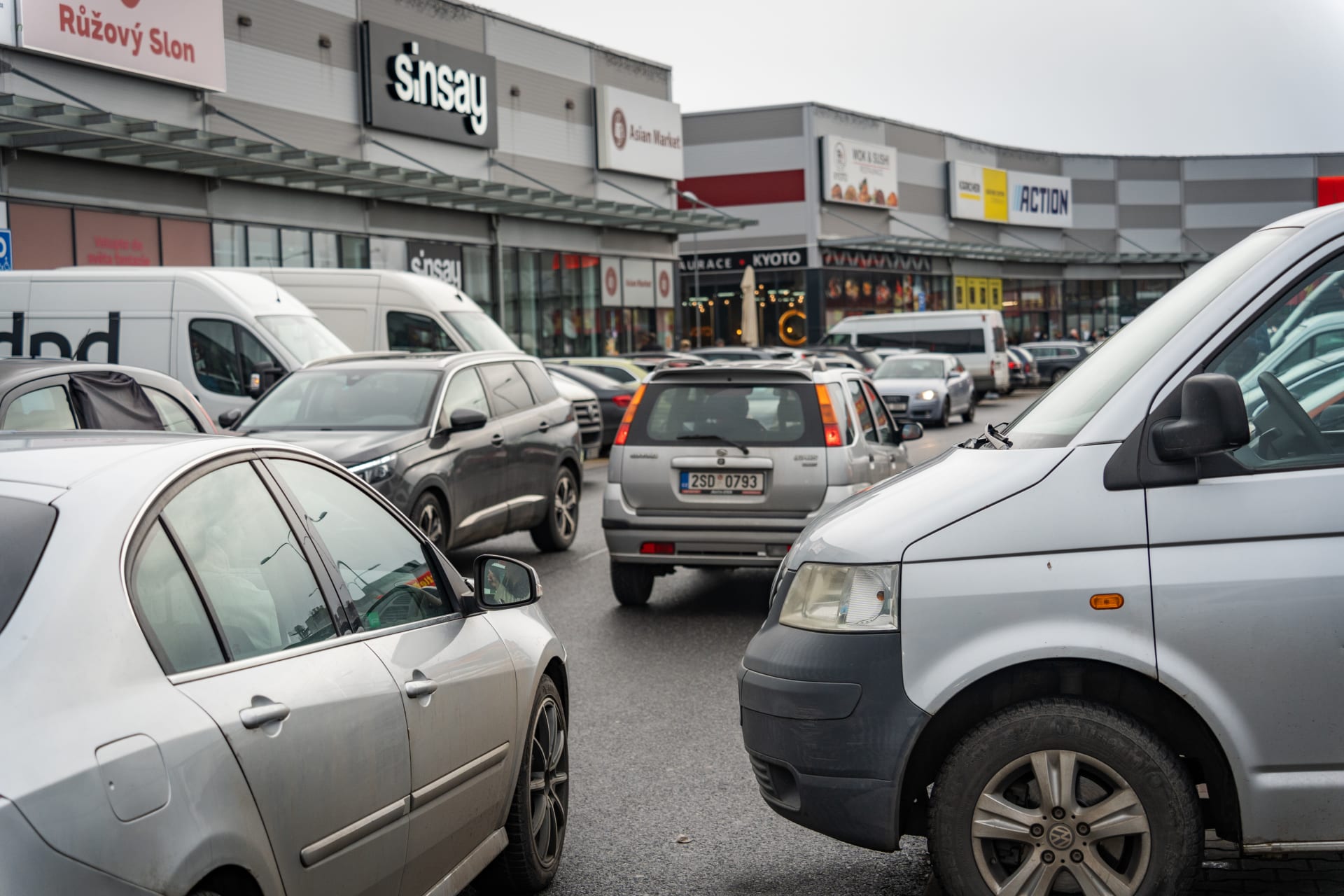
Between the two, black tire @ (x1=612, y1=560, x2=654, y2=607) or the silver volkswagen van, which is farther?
black tire @ (x1=612, y1=560, x2=654, y2=607)

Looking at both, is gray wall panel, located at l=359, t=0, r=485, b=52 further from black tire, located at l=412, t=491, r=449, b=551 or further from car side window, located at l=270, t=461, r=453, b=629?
car side window, located at l=270, t=461, r=453, b=629

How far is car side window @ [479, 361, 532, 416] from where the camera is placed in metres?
11.9

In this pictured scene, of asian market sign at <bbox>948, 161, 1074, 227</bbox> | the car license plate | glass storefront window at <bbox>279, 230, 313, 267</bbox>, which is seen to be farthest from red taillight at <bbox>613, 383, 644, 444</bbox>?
asian market sign at <bbox>948, 161, 1074, 227</bbox>

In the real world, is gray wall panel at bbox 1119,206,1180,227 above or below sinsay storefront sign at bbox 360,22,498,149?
above

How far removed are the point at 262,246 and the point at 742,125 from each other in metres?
34.3

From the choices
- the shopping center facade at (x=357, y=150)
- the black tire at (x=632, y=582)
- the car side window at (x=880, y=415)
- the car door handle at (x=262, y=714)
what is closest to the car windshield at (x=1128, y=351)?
the car door handle at (x=262, y=714)

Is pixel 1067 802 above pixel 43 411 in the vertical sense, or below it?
below

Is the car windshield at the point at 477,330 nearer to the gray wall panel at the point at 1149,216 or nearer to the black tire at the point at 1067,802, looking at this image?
the black tire at the point at 1067,802

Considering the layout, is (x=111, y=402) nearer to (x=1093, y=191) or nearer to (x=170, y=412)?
(x=170, y=412)

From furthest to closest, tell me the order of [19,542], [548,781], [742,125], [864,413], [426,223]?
[742,125], [426,223], [864,413], [548,781], [19,542]

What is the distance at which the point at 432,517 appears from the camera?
1028 centimetres

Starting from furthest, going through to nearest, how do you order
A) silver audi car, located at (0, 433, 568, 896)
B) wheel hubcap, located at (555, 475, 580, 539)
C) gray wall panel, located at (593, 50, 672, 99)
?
1. gray wall panel, located at (593, 50, 672, 99)
2. wheel hubcap, located at (555, 475, 580, 539)
3. silver audi car, located at (0, 433, 568, 896)

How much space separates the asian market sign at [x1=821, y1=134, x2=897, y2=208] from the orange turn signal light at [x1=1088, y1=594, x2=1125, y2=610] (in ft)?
185

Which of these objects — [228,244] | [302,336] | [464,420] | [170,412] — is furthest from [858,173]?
[170,412]
